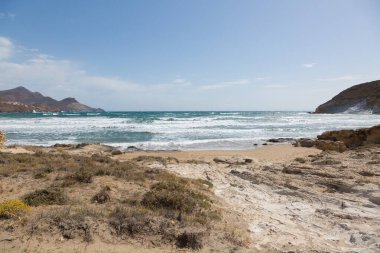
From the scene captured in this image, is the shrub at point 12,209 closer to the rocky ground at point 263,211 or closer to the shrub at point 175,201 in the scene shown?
the rocky ground at point 263,211

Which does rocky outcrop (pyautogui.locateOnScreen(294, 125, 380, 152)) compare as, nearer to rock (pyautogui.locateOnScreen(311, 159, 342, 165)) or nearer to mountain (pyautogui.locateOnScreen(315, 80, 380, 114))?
rock (pyautogui.locateOnScreen(311, 159, 342, 165))

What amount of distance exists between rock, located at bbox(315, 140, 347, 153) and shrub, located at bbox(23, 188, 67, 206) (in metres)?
15.8

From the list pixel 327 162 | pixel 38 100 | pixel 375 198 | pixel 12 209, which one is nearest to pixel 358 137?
pixel 327 162

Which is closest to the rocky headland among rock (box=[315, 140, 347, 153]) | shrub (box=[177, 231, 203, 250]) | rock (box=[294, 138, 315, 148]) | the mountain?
shrub (box=[177, 231, 203, 250])

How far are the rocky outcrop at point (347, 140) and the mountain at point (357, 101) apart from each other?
57.3 m

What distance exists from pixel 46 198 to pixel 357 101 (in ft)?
289

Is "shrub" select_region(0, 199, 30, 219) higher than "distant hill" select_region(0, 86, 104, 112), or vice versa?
"distant hill" select_region(0, 86, 104, 112)

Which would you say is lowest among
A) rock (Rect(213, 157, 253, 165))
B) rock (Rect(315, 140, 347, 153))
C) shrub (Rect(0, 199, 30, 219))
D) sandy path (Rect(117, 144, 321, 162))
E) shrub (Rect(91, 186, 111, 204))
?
sandy path (Rect(117, 144, 321, 162))

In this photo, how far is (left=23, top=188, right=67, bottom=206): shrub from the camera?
20.4 ft

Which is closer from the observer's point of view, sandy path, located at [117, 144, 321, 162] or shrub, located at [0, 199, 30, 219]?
shrub, located at [0, 199, 30, 219]

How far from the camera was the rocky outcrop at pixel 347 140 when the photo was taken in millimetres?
18495

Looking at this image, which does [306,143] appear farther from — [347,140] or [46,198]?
[46,198]

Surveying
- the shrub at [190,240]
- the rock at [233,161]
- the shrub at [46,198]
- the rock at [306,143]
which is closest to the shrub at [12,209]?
the shrub at [46,198]

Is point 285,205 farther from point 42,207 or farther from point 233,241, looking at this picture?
point 42,207
